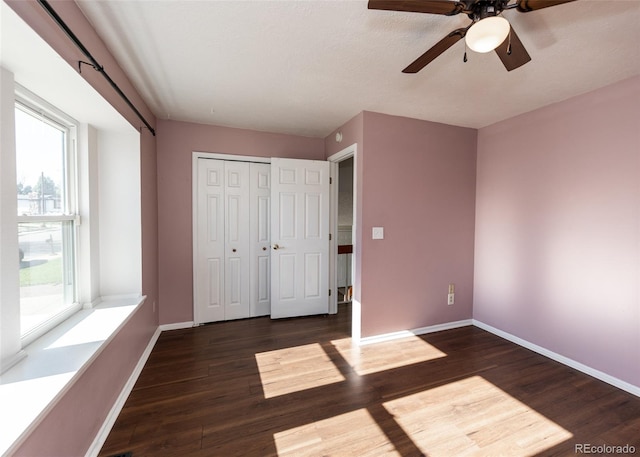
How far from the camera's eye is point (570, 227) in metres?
2.44

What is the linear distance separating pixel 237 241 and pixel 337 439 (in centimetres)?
245

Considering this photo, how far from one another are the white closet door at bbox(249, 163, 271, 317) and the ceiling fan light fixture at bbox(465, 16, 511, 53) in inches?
108

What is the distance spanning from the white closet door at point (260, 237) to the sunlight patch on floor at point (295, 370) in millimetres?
1031

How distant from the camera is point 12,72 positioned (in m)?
1.32

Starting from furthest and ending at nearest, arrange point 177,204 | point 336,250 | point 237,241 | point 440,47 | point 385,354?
point 336,250, point 237,241, point 177,204, point 385,354, point 440,47

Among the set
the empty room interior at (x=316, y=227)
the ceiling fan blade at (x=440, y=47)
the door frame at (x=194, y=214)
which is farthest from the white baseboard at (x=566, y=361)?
the door frame at (x=194, y=214)

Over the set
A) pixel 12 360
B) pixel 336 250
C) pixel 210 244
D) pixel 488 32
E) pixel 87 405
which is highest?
pixel 488 32

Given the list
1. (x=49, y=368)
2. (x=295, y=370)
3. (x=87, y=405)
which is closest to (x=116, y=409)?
(x=87, y=405)

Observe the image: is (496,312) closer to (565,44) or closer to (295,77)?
(565,44)

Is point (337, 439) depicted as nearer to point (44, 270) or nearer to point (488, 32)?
point (44, 270)

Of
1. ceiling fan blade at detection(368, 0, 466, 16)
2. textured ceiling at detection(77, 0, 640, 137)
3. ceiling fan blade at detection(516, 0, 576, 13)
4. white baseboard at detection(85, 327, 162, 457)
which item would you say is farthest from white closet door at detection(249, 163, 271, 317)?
ceiling fan blade at detection(516, 0, 576, 13)

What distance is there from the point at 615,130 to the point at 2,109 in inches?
156

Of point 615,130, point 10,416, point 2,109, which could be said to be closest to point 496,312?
point 615,130

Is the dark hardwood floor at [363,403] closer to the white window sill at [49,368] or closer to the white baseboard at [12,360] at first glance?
the white window sill at [49,368]
